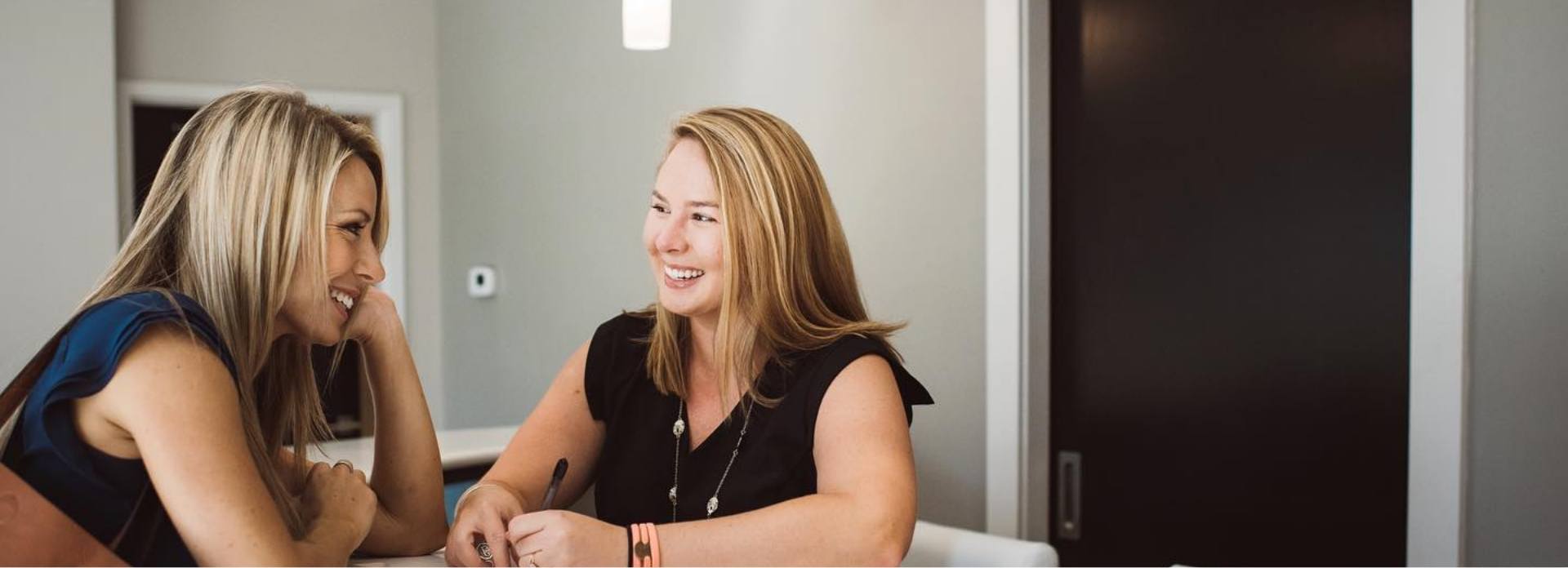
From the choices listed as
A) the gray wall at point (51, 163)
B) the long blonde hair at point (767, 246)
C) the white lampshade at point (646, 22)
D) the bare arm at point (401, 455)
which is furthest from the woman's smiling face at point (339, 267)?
the gray wall at point (51, 163)

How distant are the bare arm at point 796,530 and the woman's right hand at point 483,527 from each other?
0.30 ft

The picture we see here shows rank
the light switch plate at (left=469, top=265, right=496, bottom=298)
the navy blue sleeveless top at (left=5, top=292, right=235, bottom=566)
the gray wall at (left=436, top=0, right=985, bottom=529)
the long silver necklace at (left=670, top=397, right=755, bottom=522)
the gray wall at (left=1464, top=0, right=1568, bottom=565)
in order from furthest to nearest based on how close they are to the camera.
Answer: the light switch plate at (left=469, top=265, right=496, bottom=298) < the gray wall at (left=436, top=0, right=985, bottom=529) < the gray wall at (left=1464, top=0, right=1568, bottom=565) < the long silver necklace at (left=670, top=397, right=755, bottom=522) < the navy blue sleeveless top at (left=5, top=292, right=235, bottom=566)

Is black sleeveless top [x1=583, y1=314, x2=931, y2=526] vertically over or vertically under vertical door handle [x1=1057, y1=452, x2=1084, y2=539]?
over

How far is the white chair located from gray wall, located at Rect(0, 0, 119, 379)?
3513 mm

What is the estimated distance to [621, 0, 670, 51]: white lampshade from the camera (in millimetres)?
3123

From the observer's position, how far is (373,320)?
1.45m

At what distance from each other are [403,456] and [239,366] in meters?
0.38

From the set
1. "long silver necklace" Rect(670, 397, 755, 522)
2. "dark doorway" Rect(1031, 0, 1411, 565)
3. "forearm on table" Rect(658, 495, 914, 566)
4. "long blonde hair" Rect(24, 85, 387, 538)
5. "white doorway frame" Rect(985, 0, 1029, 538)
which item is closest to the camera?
"long blonde hair" Rect(24, 85, 387, 538)

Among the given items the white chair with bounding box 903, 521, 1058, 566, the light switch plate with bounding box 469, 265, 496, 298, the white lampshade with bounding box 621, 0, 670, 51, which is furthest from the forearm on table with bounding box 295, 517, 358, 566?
the light switch plate with bounding box 469, 265, 496, 298

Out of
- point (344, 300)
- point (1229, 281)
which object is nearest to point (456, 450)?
point (344, 300)

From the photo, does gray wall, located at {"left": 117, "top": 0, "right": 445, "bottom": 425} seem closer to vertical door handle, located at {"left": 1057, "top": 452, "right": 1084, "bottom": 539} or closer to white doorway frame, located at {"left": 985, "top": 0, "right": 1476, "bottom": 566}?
vertical door handle, located at {"left": 1057, "top": 452, "right": 1084, "bottom": 539}

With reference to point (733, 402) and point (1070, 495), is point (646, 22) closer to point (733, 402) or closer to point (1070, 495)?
point (1070, 495)

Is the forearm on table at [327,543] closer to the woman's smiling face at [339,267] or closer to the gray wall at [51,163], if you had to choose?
the woman's smiling face at [339,267]

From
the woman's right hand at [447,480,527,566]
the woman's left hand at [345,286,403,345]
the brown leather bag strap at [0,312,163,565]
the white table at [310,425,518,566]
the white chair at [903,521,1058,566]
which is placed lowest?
the white table at [310,425,518,566]
